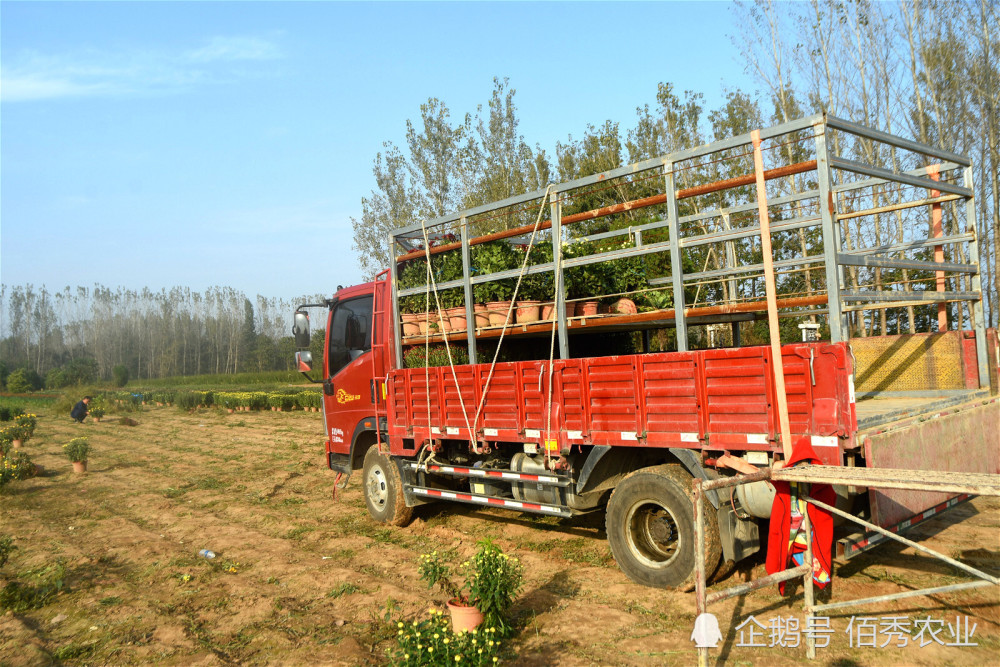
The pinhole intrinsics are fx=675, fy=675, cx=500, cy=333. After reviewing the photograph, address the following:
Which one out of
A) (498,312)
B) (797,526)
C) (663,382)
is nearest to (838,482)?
(797,526)

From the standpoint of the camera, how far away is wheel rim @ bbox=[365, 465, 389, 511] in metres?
8.41

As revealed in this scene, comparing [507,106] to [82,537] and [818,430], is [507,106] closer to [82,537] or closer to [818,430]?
Answer: [82,537]

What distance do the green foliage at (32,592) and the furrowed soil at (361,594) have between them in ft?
0.33

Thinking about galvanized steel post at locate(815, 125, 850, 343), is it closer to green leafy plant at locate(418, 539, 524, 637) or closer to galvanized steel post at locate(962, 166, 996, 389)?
galvanized steel post at locate(962, 166, 996, 389)

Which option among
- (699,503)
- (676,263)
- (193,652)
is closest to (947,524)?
(676,263)

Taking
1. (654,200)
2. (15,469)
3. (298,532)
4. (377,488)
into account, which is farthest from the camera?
(15,469)

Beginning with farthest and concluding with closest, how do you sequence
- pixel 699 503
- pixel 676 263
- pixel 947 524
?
1. pixel 947 524
2. pixel 676 263
3. pixel 699 503

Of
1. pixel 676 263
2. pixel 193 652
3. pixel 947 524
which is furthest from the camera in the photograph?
pixel 947 524

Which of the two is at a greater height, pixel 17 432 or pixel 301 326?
pixel 301 326

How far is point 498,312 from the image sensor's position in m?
6.91

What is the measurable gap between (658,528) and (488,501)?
6.96 feet

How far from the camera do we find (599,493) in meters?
5.96

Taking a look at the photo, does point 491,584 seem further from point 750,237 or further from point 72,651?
point 750,237

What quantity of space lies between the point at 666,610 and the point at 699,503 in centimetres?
166
